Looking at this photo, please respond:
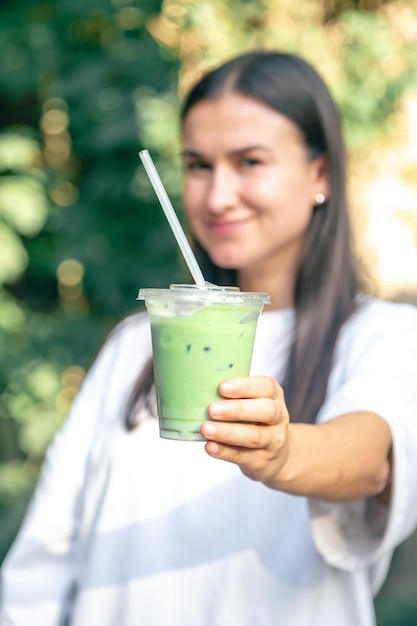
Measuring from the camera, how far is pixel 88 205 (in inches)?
192

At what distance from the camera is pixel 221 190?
208 cm

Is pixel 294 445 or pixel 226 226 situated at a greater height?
pixel 226 226

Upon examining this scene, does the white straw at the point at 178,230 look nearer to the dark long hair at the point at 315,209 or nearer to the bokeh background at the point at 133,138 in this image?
the dark long hair at the point at 315,209

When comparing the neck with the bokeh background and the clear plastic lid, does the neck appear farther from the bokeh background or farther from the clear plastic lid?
the bokeh background

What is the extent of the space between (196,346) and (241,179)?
768 mm

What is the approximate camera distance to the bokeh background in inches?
182

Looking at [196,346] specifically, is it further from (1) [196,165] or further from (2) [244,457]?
(1) [196,165]

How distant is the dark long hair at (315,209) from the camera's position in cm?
204

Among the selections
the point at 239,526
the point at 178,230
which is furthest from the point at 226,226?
the point at 239,526

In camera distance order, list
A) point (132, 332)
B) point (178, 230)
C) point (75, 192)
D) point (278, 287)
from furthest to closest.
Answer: point (75, 192), point (132, 332), point (278, 287), point (178, 230)

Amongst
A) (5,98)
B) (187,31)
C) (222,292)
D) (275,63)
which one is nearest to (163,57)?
(187,31)

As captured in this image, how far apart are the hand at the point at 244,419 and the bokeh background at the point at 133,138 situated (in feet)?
10.8

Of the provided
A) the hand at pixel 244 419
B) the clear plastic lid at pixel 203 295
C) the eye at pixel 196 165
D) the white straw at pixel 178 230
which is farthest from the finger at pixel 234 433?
the eye at pixel 196 165

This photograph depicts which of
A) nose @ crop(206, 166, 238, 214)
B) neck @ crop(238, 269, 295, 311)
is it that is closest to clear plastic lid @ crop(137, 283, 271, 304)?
nose @ crop(206, 166, 238, 214)
